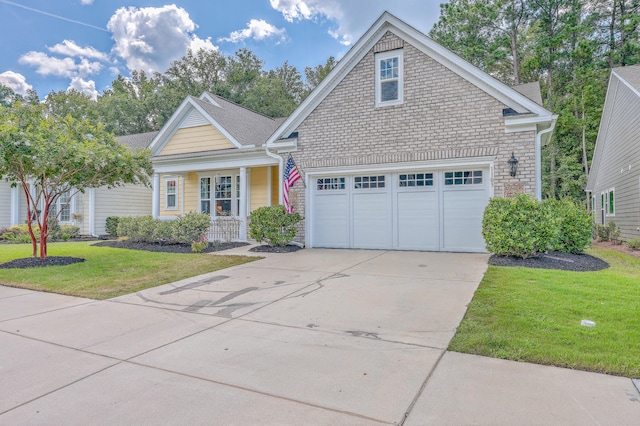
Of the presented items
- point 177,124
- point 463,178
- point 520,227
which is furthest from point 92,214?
point 520,227

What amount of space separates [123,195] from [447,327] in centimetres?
1751

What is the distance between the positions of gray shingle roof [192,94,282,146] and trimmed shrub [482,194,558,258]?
852 cm

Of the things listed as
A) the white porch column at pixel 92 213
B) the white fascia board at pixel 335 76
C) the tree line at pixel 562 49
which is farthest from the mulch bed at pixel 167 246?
the tree line at pixel 562 49

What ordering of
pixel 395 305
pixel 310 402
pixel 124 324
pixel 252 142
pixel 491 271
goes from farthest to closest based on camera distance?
pixel 252 142, pixel 491 271, pixel 395 305, pixel 124 324, pixel 310 402

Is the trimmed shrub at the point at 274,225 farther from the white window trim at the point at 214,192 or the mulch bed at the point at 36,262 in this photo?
the mulch bed at the point at 36,262

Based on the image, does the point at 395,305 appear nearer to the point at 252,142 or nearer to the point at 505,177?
the point at 505,177

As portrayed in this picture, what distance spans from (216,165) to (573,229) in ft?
36.9

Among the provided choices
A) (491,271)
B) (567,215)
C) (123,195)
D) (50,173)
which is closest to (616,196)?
(567,215)

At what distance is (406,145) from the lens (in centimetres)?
1034

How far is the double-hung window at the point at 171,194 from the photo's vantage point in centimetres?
1636

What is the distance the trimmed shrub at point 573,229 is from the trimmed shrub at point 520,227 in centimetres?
74

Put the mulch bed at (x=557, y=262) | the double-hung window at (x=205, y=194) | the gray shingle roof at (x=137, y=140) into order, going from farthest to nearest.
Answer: the gray shingle roof at (x=137, y=140)
the double-hung window at (x=205, y=194)
the mulch bed at (x=557, y=262)

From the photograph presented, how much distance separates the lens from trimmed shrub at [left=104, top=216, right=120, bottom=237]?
55.1 ft

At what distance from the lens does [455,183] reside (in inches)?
396
